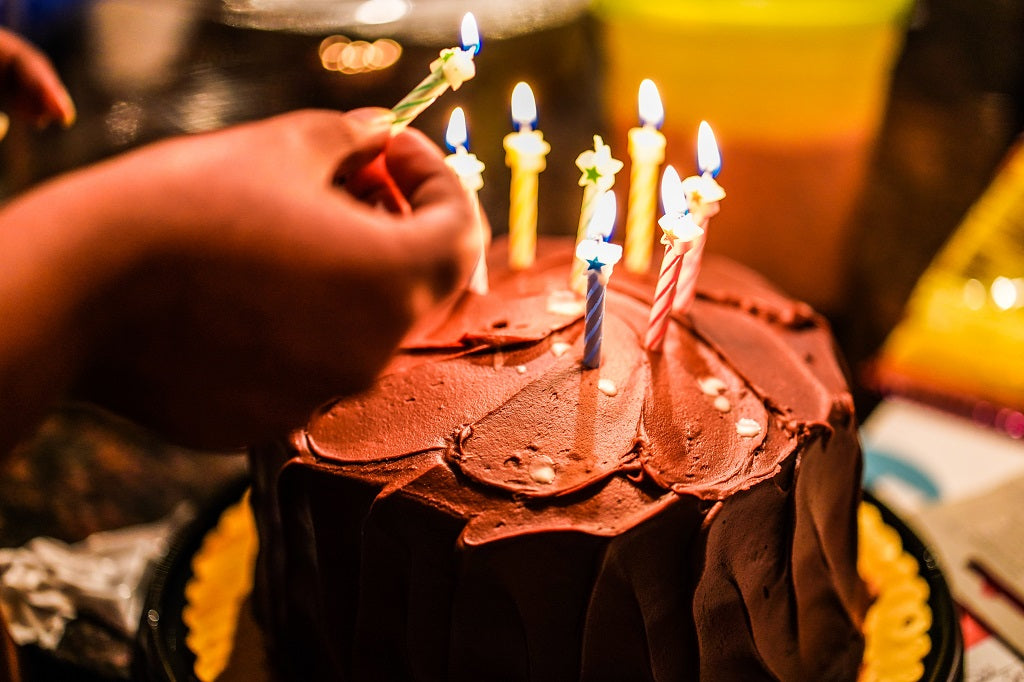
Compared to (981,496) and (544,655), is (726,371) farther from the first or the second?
(981,496)

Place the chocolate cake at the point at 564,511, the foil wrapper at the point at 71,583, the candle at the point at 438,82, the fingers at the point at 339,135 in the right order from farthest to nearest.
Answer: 1. the foil wrapper at the point at 71,583
2. the chocolate cake at the point at 564,511
3. the candle at the point at 438,82
4. the fingers at the point at 339,135

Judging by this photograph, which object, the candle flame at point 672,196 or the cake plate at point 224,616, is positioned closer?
the candle flame at point 672,196

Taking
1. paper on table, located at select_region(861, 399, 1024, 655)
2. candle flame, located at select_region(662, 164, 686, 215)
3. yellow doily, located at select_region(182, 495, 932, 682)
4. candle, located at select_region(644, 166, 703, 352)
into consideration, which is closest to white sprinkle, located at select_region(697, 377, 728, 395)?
candle, located at select_region(644, 166, 703, 352)

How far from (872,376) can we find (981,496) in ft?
1.87

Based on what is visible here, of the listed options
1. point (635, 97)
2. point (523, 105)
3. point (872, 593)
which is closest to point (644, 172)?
point (523, 105)

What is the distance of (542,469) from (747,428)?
0.35 meters

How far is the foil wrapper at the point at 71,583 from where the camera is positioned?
175cm

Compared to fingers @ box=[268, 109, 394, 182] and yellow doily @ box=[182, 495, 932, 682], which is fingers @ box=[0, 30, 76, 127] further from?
yellow doily @ box=[182, 495, 932, 682]

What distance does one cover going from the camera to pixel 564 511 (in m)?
1.25

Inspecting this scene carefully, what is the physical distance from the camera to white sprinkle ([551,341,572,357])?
1.46 m

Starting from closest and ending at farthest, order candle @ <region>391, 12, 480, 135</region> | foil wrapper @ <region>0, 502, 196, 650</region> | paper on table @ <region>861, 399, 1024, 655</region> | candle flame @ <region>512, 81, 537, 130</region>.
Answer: candle @ <region>391, 12, 480, 135</region>
candle flame @ <region>512, 81, 537, 130</region>
foil wrapper @ <region>0, 502, 196, 650</region>
paper on table @ <region>861, 399, 1024, 655</region>

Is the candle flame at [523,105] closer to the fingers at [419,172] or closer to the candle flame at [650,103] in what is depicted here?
the candle flame at [650,103]

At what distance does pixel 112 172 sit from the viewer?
0.90 metres

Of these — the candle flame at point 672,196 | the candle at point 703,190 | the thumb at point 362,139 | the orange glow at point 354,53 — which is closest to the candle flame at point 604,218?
the candle flame at point 672,196
